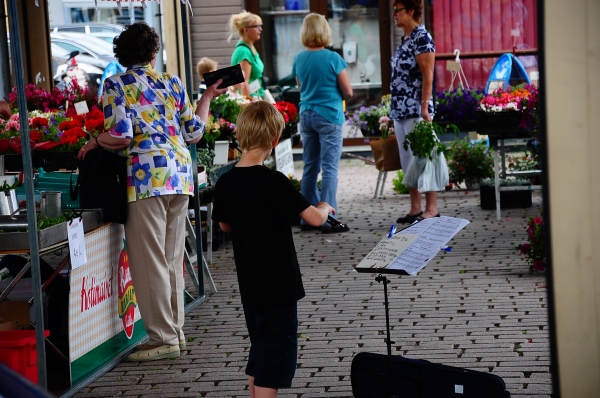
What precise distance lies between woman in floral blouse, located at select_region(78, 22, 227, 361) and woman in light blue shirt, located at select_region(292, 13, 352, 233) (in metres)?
3.60

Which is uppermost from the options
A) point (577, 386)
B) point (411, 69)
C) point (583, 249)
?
point (411, 69)

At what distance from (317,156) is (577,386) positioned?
6.72 meters

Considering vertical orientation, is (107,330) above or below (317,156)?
below

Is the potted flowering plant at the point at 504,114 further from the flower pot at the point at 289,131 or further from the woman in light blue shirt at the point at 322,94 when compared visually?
the flower pot at the point at 289,131

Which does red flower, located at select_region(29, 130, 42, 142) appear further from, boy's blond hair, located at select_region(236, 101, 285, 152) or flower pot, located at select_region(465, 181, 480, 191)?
flower pot, located at select_region(465, 181, 480, 191)

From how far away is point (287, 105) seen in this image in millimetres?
10234

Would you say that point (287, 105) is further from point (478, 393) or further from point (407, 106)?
point (478, 393)

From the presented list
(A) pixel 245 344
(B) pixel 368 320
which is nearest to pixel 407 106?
(B) pixel 368 320

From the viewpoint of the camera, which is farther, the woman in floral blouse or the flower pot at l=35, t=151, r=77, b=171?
the flower pot at l=35, t=151, r=77, b=171

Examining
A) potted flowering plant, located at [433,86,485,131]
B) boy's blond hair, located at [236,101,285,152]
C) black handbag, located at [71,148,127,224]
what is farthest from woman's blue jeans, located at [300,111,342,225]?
boy's blond hair, located at [236,101,285,152]

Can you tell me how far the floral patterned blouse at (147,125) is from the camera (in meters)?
5.22

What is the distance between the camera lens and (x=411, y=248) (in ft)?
13.0

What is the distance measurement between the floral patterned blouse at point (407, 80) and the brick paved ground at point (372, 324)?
4.10ft

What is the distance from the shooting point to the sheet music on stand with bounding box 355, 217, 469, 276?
152 inches
